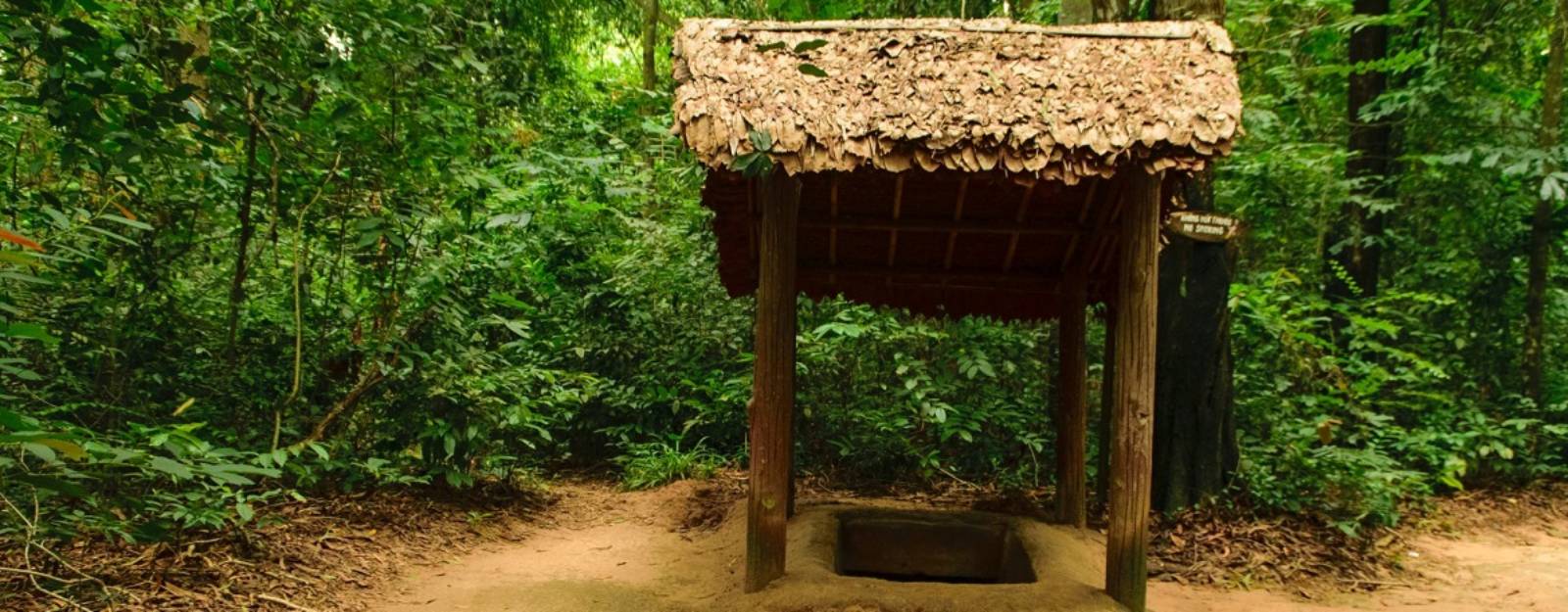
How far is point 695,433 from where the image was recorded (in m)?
9.84

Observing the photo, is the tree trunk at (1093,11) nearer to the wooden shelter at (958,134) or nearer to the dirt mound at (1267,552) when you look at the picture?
the wooden shelter at (958,134)

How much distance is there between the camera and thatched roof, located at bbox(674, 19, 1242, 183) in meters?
4.32

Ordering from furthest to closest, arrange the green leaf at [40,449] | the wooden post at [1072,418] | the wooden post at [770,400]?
the wooden post at [1072,418], the wooden post at [770,400], the green leaf at [40,449]

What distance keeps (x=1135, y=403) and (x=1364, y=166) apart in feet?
25.8

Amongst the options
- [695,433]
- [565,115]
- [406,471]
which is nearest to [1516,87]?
[695,433]

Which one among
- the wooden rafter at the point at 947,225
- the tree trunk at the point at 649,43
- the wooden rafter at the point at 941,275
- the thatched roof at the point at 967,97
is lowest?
the wooden rafter at the point at 941,275

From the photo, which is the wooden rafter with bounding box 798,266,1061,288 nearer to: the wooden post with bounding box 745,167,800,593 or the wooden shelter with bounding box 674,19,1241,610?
the wooden shelter with bounding box 674,19,1241,610

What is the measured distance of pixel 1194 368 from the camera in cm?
676

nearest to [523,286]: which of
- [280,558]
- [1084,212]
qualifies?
[280,558]

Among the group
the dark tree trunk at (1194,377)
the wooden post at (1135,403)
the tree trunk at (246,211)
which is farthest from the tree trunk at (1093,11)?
the tree trunk at (246,211)

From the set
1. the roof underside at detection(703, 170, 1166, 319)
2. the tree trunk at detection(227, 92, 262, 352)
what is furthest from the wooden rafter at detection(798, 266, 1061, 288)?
the tree trunk at detection(227, 92, 262, 352)

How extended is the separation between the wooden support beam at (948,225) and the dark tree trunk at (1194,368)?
53.7 inches

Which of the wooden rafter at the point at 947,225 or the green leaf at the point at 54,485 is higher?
the wooden rafter at the point at 947,225

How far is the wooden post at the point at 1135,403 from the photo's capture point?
4625mm
